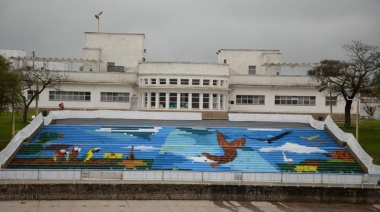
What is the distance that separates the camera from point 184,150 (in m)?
36.5

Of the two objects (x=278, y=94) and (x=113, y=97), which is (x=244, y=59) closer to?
(x=278, y=94)

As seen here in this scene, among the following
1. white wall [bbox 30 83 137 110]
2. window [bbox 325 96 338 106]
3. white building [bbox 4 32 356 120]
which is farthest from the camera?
window [bbox 325 96 338 106]

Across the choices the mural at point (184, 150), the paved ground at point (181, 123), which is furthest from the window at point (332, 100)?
the mural at point (184, 150)

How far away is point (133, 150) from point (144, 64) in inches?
797

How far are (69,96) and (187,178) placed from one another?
30.9m

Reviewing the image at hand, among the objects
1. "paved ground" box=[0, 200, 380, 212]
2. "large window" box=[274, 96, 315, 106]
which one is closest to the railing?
"paved ground" box=[0, 200, 380, 212]

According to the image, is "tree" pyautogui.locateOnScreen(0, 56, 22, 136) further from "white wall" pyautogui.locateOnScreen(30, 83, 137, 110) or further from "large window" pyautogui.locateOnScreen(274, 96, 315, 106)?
"large window" pyautogui.locateOnScreen(274, 96, 315, 106)

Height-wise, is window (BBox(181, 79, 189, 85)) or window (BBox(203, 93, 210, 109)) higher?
window (BBox(181, 79, 189, 85))

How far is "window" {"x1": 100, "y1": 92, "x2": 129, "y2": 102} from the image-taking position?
2219 inches

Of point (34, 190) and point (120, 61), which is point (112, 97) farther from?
point (34, 190)

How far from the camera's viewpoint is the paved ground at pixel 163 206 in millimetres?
25953

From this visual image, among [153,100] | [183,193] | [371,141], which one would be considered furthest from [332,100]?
[183,193]

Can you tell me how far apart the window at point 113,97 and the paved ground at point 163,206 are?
29517 millimetres

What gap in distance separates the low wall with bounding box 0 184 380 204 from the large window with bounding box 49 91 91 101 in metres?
29.8
